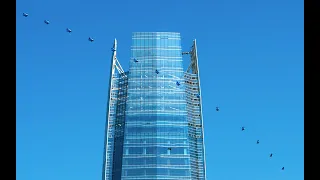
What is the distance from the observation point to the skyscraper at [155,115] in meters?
138

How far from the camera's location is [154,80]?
150 meters

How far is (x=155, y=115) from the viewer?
144 meters

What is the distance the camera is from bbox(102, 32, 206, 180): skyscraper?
138375mm
